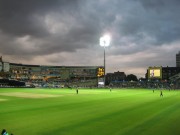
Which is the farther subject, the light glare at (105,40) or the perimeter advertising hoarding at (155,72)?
the perimeter advertising hoarding at (155,72)

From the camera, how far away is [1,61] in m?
180

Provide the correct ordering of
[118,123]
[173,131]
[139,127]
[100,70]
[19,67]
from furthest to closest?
1. [19,67]
2. [100,70]
3. [118,123]
4. [139,127]
5. [173,131]

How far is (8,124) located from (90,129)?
16.0ft

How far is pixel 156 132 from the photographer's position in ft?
48.2

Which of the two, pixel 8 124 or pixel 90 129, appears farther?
pixel 8 124

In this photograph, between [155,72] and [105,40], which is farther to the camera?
[155,72]

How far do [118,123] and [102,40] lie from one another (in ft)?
259

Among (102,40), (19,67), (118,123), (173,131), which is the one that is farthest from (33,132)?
(19,67)

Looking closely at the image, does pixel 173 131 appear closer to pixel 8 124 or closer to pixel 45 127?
pixel 45 127

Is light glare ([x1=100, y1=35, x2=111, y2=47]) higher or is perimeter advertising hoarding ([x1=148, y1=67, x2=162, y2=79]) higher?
light glare ([x1=100, y1=35, x2=111, y2=47])

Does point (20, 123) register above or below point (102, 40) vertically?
below

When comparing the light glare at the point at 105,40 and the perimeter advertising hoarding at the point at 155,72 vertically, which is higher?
the light glare at the point at 105,40

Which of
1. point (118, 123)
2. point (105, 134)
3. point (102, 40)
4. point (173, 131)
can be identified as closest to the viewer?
point (105, 134)

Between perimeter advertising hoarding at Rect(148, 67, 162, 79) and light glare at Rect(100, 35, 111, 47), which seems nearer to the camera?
light glare at Rect(100, 35, 111, 47)
